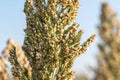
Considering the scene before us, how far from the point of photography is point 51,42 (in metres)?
18.9

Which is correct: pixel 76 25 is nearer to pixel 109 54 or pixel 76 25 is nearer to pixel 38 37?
pixel 38 37

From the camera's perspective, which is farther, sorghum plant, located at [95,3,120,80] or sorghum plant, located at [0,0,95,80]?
sorghum plant, located at [95,3,120,80]

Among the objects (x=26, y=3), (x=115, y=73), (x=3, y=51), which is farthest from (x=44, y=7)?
(x=115, y=73)

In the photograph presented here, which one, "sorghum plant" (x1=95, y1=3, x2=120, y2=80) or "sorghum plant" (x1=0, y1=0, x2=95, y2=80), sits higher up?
"sorghum plant" (x1=95, y1=3, x2=120, y2=80)

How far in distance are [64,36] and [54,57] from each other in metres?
0.94

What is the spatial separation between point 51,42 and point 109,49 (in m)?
45.6

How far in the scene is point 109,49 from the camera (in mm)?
63969

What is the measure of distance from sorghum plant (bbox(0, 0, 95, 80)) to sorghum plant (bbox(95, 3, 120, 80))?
134 ft

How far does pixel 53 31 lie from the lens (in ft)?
63.0

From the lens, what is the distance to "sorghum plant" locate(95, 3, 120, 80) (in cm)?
6100

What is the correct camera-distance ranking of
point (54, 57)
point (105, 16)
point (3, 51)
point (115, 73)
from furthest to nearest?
point (105, 16) < point (115, 73) < point (3, 51) < point (54, 57)

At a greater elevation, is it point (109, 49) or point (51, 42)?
point (109, 49)

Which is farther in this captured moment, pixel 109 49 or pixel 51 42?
pixel 109 49

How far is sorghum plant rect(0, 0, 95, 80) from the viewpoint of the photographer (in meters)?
19.0
